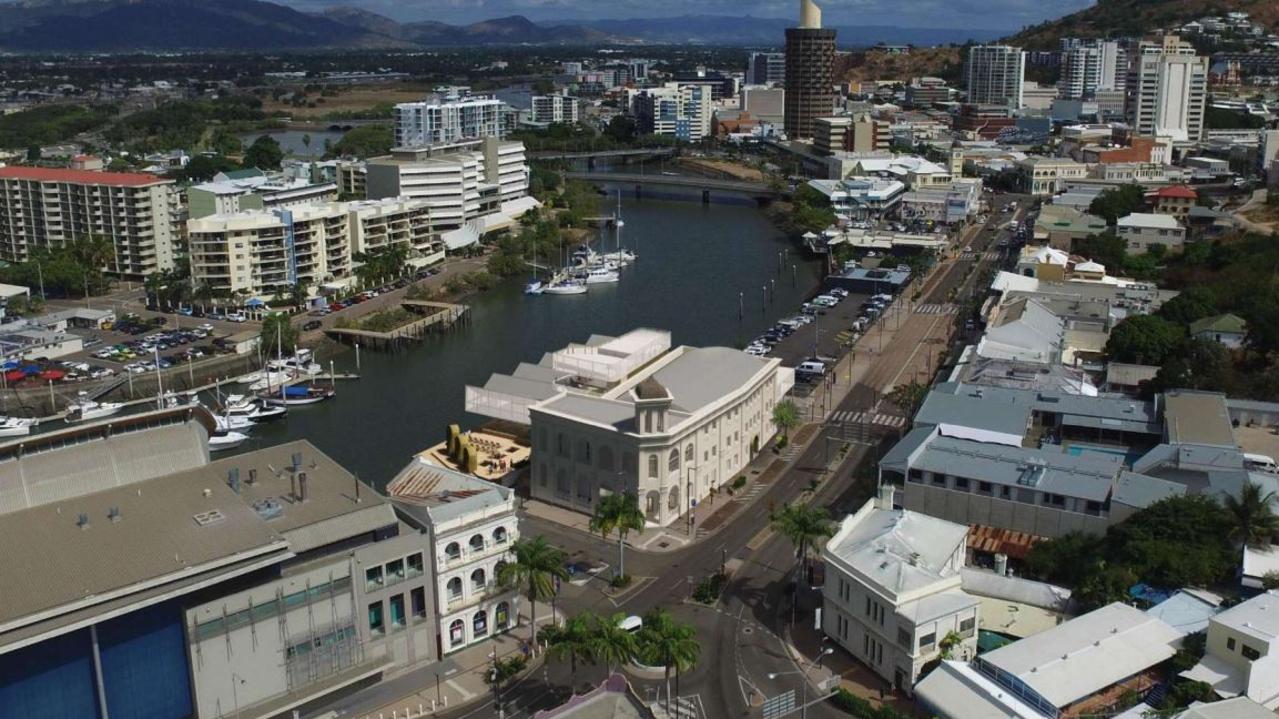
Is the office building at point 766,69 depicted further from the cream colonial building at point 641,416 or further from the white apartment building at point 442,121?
the cream colonial building at point 641,416

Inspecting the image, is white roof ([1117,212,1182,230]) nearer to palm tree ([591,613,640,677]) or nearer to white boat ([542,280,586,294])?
white boat ([542,280,586,294])

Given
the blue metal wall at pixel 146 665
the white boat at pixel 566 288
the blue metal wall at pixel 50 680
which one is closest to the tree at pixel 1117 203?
the white boat at pixel 566 288

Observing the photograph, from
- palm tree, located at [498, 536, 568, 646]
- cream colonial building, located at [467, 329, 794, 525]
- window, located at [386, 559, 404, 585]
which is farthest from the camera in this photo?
cream colonial building, located at [467, 329, 794, 525]

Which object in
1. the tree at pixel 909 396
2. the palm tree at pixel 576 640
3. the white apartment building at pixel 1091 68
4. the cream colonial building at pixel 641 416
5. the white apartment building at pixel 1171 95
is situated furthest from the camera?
the white apartment building at pixel 1091 68

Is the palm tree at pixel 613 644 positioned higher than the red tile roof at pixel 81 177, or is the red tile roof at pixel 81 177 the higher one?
the red tile roof at pixel 81 177

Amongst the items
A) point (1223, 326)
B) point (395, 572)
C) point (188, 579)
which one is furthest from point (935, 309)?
point (188, 579)

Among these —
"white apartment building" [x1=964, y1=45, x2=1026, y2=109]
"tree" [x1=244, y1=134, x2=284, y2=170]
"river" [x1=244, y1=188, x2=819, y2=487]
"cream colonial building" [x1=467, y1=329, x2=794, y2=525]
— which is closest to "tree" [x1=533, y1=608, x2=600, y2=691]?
"cream colonial building" [x1=467, y1=329, x2=794, y2=525]

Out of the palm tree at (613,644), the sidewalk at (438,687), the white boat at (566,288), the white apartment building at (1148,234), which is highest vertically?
the white apartment building at (1148,234)
